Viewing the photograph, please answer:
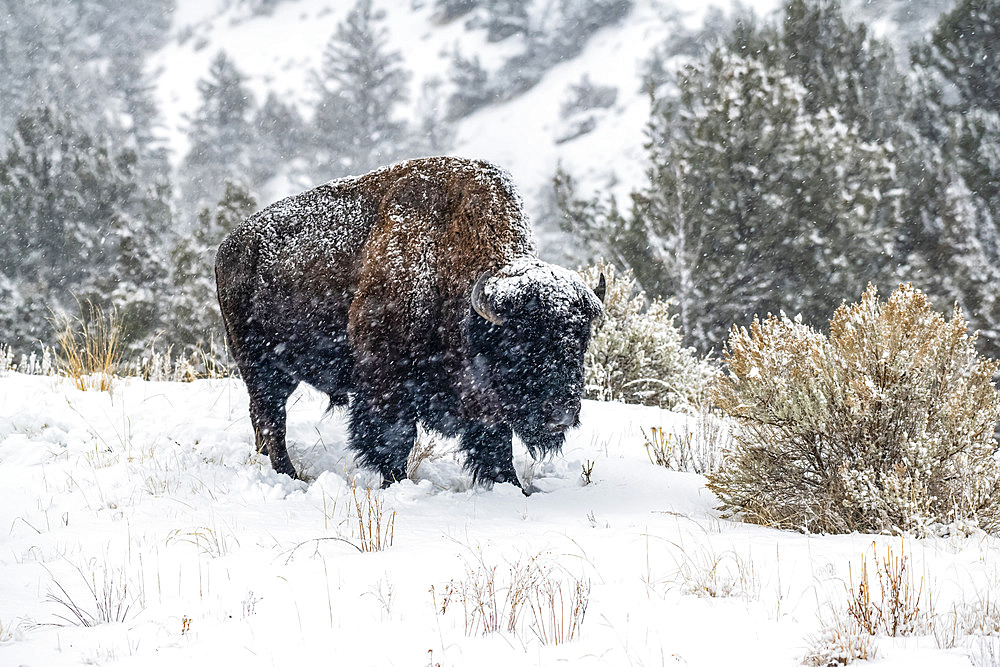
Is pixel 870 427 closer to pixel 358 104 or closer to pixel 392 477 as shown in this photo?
pixel 392 477

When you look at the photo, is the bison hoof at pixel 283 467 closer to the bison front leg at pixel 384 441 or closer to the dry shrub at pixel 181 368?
the bison front leg at pixel 384 441

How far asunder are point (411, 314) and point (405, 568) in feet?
5.98

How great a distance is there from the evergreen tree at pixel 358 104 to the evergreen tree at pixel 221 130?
3.66 metres

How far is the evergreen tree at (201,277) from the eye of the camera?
14.2 metres

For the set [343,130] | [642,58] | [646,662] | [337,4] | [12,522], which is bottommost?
[646,662]

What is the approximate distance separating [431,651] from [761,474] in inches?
87.1

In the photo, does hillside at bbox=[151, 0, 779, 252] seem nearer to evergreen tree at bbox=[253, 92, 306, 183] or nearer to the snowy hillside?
the snowy hillside

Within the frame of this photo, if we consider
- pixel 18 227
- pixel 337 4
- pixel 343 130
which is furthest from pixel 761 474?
pixel 337 4

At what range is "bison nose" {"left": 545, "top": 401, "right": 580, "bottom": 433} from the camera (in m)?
3.61

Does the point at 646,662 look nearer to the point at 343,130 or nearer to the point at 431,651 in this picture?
the point at 431,651

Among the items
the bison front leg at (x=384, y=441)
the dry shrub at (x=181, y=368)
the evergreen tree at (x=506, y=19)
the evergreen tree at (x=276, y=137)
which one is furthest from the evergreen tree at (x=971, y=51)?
the evergreen tree at (x=506, y=19)

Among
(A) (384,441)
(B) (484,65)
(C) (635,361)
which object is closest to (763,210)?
(C) (635,361)

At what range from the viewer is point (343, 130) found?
1559 inches

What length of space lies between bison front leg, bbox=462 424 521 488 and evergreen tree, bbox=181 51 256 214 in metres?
37.3
